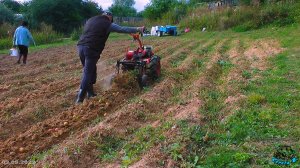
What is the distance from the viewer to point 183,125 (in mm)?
5648

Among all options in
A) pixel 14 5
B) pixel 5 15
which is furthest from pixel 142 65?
pixel 14 5

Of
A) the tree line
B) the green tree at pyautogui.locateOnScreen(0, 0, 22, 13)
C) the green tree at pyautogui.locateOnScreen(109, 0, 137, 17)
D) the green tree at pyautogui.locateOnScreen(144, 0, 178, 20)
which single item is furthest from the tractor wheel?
the green tree at pyautogui.locateOnScreen(109, 0, 137, 17)

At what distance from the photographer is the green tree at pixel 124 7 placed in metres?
66.8

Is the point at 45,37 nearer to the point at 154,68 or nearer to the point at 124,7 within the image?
the point at 154,68

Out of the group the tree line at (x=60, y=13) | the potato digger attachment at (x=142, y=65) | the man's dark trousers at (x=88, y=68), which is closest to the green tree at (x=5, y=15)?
the tree line at (x=60, y=13)

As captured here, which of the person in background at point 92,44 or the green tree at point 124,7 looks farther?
the green tree at point 124,7

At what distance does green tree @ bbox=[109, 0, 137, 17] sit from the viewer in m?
66.8

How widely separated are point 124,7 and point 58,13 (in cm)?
4419

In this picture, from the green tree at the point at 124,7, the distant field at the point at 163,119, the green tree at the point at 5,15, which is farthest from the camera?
the green tree at the point at 124,7

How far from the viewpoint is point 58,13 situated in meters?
32.7

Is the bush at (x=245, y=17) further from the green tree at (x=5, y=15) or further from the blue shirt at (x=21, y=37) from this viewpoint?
the blue shirt at (x=21, y=37)

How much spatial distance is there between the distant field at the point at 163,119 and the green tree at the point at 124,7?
57.0 metres

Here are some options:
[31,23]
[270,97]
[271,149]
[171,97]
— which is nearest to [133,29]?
[171,97]

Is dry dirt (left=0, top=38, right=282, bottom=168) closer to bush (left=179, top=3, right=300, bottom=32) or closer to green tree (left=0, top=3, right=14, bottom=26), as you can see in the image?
bush (left=179, top=3, right=300, bottom=32)
